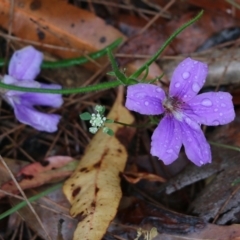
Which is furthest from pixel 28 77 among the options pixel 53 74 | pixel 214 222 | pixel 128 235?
pixel 214 222

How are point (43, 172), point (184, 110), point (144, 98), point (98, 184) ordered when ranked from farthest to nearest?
1. point (43, 172)
2. point (98, 184)
3. point (184, 110)
4. point (144, 98)

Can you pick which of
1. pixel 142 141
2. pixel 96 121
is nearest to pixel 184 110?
pixel 96 121

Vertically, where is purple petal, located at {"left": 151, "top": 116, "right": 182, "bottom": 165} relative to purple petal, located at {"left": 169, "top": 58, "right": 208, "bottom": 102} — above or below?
below

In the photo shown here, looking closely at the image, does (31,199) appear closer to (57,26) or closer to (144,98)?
(144,98)

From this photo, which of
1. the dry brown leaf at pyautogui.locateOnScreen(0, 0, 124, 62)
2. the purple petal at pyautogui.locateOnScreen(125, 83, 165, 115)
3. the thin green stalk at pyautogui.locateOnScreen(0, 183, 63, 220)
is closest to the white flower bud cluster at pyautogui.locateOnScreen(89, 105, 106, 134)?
the purple petal at pyautogui.locateOnScreen(125, 83, 165, 115)

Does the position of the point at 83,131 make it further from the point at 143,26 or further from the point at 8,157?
the point at 143,26

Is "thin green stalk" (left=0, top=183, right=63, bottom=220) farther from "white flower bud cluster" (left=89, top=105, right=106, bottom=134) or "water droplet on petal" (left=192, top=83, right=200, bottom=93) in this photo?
"water droplet on petal" (left=192, top=83, right=200, bottom=93)
